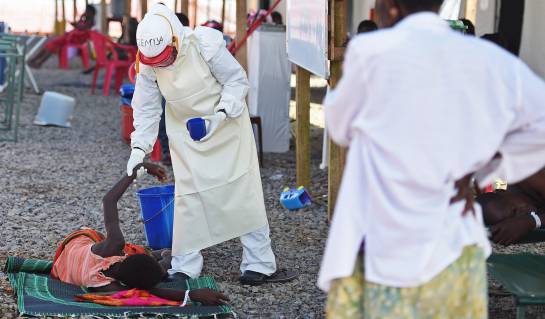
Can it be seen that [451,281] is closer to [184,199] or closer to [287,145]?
[184,199]

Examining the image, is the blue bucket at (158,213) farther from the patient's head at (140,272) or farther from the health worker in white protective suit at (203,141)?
the patient's head at (140,272)

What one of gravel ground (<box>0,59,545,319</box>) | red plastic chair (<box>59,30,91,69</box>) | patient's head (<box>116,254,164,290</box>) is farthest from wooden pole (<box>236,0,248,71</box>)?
red plastic chair (<box>59,30,91,69</box>)

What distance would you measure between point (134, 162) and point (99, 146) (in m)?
5.25

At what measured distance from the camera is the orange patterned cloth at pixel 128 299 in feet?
14.3

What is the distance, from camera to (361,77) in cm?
Answer: 243

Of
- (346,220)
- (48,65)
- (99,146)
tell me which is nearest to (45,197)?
(99,146)

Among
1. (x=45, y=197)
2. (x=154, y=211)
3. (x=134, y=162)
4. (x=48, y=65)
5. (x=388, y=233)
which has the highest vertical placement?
(x=388, y=233)

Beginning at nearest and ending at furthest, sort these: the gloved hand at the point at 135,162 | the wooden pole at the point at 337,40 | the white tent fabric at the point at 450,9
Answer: the gloved hand at the point at 135,162, the wooden pole at the point at 337,40, the white tent fabric at the point at 450,9

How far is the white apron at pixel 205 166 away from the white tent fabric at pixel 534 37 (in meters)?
4.37

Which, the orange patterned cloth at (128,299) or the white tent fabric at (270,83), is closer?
the orange patterned cloth at (128,299)

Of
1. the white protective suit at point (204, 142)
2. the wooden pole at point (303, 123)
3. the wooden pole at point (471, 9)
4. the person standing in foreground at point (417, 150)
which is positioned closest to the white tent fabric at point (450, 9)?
the wooden pole at point (471, 9)

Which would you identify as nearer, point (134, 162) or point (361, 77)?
point (361, 77)

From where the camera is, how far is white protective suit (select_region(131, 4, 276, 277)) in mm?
4645

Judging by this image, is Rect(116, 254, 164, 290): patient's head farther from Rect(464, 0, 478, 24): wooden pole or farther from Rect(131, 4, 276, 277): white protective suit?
Rect(464, 0, 478, 24): wooden pole
